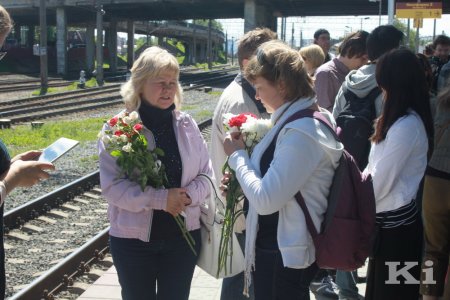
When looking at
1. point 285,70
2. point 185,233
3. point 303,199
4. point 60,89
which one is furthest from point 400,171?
point 60,89

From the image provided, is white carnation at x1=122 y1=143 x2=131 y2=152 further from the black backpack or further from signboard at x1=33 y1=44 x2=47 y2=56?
signboard at x1=33 y1=44 x2=47 y2=56

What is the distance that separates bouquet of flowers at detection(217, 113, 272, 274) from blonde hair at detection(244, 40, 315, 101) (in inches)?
10.2

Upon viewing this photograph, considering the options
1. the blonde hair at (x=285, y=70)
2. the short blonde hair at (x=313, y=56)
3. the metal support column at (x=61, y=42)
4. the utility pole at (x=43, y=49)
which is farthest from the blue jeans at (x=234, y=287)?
the metal support column at (x=61, y=42)

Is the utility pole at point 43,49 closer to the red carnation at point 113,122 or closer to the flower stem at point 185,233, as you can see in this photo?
the red carnation at point 113,122

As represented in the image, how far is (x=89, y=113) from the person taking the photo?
22219 millimetres

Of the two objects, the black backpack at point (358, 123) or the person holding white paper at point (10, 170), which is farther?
the black backpack at point (358, 123)

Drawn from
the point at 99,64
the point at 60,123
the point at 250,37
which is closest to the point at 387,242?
the point at 250,37

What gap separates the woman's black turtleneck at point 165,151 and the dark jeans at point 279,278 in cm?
65

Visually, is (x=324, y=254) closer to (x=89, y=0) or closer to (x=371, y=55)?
(x=371, y=55)

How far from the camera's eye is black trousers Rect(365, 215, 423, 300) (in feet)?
12.1

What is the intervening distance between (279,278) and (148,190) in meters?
0.88

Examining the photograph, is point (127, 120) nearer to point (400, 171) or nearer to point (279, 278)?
point (279, 278)

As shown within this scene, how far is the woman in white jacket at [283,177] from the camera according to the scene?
116 inches

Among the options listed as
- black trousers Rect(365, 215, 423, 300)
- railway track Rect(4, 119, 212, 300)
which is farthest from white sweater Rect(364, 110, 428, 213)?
railway track Rect(4, 119, 212, 300)
